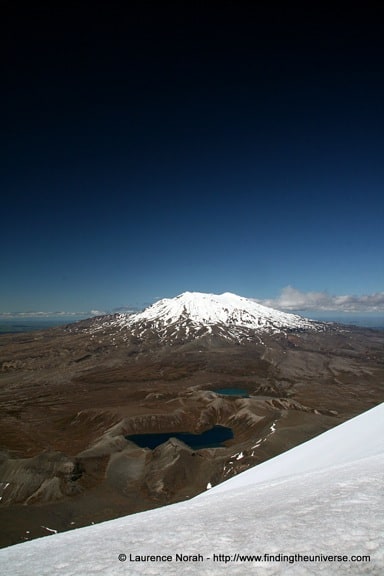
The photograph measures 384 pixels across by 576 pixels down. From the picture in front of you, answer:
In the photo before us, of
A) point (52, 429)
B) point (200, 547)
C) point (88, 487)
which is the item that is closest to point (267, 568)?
point (200, 547)

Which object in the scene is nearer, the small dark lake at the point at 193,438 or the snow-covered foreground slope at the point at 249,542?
the snow-covered foreground slope at the point at 249,542

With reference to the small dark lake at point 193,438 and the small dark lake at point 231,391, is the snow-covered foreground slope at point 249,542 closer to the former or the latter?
the small dark lake at point 193,438

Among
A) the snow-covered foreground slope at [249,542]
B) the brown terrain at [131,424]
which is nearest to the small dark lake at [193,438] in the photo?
the brown terrain at [131,424]

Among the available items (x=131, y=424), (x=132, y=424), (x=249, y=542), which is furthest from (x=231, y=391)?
(x=249, y=542)

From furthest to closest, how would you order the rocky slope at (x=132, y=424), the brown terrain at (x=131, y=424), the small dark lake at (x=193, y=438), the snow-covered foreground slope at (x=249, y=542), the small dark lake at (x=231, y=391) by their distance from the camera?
the small dark lake at (x=231, y=391) < the small dark lake at (x=193, y=438) < the rocky slope at (x=132, y=424) < the brown terrain at (x=131, y=424) < the snow-covered foreground slope at (x=249, y=542)

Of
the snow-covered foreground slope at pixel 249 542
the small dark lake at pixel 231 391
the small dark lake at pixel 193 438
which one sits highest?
the snow-covered foreground slope at pixel 249 542

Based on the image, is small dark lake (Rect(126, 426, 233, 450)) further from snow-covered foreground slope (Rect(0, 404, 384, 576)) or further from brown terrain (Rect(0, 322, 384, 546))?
snow-covered foreground slope (Rect(0, 404, 384, 576))

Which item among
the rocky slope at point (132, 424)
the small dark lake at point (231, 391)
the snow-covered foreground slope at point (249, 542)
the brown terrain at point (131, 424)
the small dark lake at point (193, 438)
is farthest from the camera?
the small dark lake at point (231, 391)
